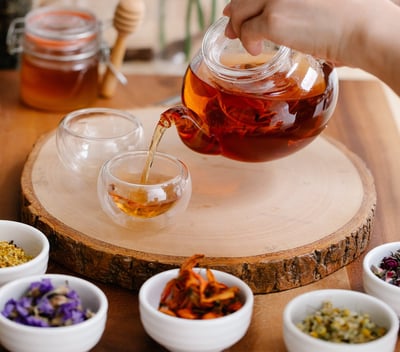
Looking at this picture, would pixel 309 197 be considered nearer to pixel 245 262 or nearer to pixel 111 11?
pixel 245 262

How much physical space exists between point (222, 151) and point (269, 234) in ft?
0.57

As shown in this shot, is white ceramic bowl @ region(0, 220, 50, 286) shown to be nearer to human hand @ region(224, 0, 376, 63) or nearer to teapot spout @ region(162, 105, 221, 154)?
teapot spout @ region(162, 105, 221, 154)

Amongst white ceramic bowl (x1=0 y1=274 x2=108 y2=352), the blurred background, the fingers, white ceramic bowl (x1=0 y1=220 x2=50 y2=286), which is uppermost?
the fingers

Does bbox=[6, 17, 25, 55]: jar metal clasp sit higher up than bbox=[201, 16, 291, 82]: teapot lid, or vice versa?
bbox=[201, 16, 291, 82]: teapot lid

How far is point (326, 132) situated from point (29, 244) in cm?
73

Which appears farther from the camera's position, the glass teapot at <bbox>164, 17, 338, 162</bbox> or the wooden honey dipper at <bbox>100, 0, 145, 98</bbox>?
the wooden honey dipper at <bbox>100, 0, 145, 98</bbox>

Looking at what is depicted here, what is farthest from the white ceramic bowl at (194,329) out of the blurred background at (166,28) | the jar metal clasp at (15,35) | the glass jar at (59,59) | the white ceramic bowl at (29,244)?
the blurred background at (166,28)

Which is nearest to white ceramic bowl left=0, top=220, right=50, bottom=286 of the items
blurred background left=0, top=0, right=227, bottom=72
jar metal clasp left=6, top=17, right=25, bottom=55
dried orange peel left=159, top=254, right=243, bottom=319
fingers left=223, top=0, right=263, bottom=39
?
dried orange peel left=159, top=254, right=243, bottom=319

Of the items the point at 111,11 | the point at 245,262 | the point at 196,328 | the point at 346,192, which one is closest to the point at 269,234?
the point at 245,262

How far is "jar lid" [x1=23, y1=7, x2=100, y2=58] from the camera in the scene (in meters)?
1.80

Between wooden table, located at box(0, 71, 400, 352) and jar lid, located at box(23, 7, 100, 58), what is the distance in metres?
0.13

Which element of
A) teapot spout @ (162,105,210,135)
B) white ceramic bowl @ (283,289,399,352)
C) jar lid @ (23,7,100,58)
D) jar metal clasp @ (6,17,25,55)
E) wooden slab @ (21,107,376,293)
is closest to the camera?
white ceramic bowl @ (283,289,399,352)

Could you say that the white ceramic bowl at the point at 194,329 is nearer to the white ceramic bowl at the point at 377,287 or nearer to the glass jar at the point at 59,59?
the white ceramic bowl at the point at 377,287

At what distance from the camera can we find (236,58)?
57.1 inches
